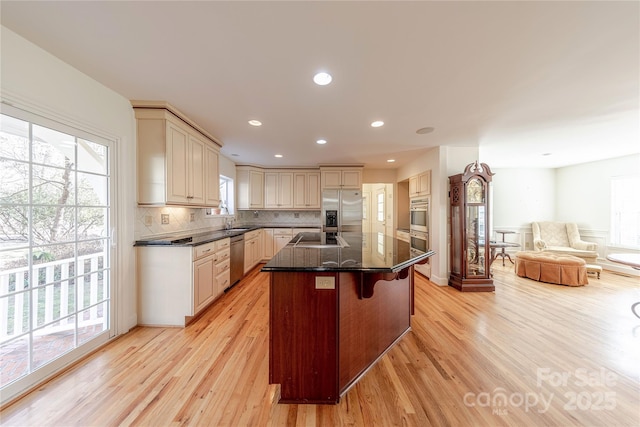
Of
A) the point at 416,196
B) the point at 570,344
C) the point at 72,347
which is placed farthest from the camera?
the point at 416,196

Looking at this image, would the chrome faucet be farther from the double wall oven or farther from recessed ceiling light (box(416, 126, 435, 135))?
recessed ceiling light (box(416, 126, 435, 135))

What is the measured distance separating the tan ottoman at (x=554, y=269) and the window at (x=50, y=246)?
639cm

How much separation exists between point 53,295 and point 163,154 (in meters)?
1.54

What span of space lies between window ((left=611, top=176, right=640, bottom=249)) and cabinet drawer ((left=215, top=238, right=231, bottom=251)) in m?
7.76

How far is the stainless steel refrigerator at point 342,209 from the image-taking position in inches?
205

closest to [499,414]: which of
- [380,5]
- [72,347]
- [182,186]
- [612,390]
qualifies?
[612,390]

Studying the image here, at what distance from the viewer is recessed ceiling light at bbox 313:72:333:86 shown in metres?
1.85

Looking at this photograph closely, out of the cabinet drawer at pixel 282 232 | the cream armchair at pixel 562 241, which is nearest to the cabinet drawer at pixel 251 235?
the cabinet drawer at pixel 282 232

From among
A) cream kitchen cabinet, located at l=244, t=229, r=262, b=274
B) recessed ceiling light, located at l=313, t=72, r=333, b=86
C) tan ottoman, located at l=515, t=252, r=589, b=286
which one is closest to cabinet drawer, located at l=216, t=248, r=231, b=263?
cream kitchen cabinet, located at l=244, t=229, r=262, b=274

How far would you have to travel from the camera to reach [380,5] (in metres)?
1.22

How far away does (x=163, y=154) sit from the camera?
2.48 meters

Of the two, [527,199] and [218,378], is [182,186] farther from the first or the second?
[527,199]

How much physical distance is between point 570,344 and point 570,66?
8.14 ft

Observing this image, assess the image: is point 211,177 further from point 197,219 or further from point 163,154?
point 163,154
